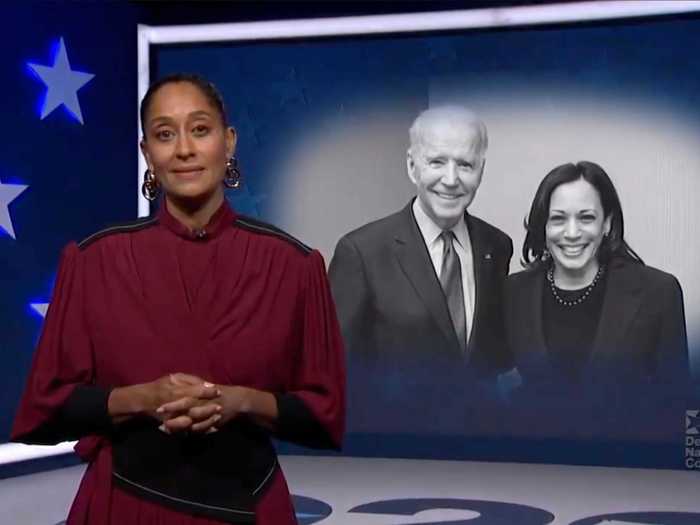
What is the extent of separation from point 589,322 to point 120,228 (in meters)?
4.45

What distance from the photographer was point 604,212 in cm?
543

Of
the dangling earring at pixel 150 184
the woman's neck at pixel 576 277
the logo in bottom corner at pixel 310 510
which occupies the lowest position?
the logo in bottom corner at pixel 310 510

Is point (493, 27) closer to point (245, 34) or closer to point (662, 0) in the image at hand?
point (662, 0)

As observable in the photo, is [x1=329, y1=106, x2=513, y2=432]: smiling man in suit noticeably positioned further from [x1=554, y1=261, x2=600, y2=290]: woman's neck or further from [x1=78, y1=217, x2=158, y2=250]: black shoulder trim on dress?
[x1=78, y1=217, x2=158, y2=250]: black shoulder trim on dress

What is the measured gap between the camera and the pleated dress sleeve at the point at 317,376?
46.3 inches

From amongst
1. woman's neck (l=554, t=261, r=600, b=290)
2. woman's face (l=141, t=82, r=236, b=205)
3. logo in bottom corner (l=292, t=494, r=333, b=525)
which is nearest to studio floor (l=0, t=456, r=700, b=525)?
logo in bottom corner (l=292, t=494, r=333, b=525)

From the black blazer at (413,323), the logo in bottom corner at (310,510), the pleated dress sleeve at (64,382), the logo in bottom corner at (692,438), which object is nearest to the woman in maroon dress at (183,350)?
the pleated dress sleeve at (64,382)

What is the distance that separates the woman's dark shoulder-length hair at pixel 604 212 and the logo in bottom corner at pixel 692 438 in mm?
822

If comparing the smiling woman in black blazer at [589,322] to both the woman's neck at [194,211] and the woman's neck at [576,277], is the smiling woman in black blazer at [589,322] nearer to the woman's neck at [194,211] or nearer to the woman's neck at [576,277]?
the woman's neck at [576,277]

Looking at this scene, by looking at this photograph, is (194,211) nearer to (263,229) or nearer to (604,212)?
(263,229)

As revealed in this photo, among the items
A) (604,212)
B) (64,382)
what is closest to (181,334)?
(64,382)

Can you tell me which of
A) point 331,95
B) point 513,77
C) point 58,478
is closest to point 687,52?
point 513,77

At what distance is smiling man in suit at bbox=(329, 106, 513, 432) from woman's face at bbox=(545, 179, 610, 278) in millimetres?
257

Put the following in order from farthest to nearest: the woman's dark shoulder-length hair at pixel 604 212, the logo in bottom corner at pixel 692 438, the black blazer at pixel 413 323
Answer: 1. the black blazer at pixel 413 323
2. the woman's dark shoulder-length hair at pixel 604 212
3. the logo in bottom corner at pixel 692 438
